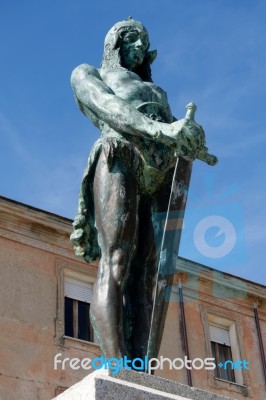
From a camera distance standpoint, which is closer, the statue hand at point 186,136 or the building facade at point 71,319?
the statue hand at point 186,136

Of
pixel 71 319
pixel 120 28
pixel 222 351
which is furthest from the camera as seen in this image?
pixel 222 351

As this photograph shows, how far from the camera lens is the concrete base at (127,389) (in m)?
3.45

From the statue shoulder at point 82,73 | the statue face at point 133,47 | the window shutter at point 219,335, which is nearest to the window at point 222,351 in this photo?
the window shutter at point 219,335

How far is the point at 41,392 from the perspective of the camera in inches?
716

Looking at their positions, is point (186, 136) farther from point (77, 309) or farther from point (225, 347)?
point (225, 347)

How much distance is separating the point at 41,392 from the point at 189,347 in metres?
4.65

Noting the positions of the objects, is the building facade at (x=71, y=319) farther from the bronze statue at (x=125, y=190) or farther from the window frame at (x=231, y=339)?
the bronze statue at (x=125, y=190)

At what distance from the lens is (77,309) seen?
20078 millimetres

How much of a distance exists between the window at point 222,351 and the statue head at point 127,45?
17.8 metres

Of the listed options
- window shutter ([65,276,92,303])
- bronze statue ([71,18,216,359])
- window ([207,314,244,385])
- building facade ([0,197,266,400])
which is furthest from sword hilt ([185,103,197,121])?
window ([207,314,244,385])

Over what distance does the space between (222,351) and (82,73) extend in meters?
18.8

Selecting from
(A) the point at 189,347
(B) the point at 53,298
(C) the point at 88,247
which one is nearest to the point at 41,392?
(B) the point at 53,298

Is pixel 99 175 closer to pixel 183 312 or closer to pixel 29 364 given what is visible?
pixel 29 364

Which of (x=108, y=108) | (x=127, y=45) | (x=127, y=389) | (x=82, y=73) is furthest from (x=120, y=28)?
(x=127, y=389)
